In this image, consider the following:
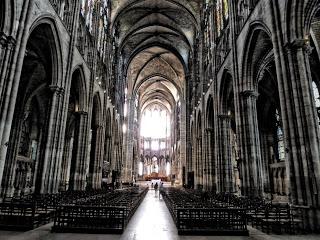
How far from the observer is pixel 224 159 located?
62.4 feet

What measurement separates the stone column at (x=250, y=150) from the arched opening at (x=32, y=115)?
11717 millimetres

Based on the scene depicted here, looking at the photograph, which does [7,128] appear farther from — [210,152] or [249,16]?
[210,152]

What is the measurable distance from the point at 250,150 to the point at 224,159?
5.30 meters

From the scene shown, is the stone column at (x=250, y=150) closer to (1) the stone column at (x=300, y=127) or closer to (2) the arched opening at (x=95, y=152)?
(1) the stone column at (x=300, y=127)

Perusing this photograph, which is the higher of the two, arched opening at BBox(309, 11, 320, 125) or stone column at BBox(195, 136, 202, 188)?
arched opening at BBox(309, 11, 320, 125)

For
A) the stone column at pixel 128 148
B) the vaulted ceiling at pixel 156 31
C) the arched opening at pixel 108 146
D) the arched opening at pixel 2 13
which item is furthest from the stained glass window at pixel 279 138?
the stone column at pixel 128 148

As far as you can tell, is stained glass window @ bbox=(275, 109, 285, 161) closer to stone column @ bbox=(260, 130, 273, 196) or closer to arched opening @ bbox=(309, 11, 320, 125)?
stone column @ bbox=(260, 130, 273, 196)

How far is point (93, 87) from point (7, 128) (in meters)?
12.6

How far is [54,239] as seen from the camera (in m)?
6.30

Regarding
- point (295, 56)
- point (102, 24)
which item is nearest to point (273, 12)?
point (295, 56)

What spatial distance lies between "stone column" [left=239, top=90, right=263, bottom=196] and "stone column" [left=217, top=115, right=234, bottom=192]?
4.47 metres

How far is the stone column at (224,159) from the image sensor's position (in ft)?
60.2

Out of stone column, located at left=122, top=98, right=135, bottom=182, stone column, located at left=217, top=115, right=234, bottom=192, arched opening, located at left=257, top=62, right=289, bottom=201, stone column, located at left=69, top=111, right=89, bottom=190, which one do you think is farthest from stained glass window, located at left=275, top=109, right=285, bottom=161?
stone column, located at left=122, top=98, right=135, bottom=182

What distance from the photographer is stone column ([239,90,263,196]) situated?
1341 centimetres
